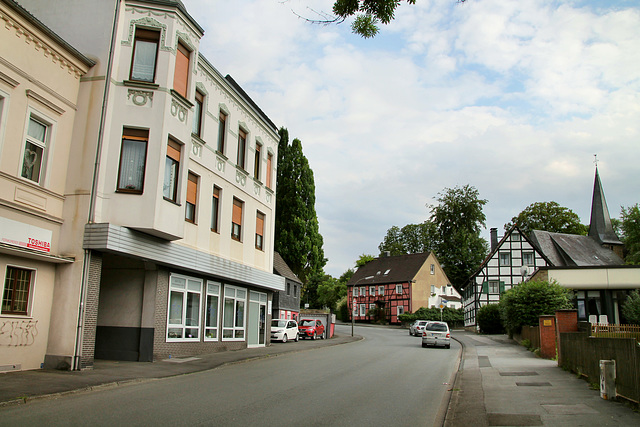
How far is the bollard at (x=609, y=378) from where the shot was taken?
1040 cm

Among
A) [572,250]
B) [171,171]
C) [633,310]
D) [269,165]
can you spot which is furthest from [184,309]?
[572,250]

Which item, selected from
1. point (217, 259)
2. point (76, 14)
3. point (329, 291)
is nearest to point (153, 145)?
point (76, 14)

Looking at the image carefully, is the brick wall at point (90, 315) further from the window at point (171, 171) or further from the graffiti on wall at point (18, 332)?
the window at point (171, 171)

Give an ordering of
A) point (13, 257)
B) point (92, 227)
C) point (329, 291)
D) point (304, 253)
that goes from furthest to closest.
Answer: point (329, 291)
point (304, 253)
point (92, 227)
point (13, 257)

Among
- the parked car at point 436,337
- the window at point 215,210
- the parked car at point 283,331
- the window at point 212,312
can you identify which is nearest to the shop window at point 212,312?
the window at point 212,312

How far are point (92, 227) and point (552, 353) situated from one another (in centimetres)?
1771

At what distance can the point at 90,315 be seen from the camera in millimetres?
14719

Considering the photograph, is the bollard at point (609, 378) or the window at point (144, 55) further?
the window at point (144, 55)

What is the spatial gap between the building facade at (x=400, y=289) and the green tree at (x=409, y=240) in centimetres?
1226

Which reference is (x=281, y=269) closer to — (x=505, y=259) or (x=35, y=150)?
(x=505, y=259)

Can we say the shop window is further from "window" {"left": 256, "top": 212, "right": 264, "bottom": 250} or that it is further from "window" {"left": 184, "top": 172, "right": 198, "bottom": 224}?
"window" {"left": 256, "top": 212, "right": 264, "bottom": 250}

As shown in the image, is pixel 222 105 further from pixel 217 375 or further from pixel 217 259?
pixel 217 375

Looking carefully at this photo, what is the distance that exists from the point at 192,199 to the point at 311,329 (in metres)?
20.5

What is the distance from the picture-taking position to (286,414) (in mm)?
9219
